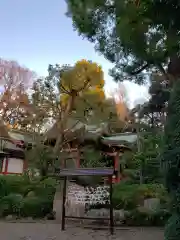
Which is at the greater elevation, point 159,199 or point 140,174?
point 140,174

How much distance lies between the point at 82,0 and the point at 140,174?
25.5ft

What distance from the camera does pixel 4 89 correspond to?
23.6m

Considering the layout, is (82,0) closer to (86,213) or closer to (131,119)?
(86,213)

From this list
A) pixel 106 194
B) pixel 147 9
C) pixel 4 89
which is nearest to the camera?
pixel 147 9

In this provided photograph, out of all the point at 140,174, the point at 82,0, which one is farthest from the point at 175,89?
the point at 140,174

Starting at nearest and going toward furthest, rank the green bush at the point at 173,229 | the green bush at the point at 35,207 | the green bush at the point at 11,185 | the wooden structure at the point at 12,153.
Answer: the green bush at the point at 173,229 < the green bush at the point at 35,207 < the green bush at the point at 11,185 < the wooden structure at the point at 12,153

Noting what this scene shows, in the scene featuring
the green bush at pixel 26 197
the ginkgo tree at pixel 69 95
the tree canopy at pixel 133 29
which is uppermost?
the ginkgo tree at pixel 69 95

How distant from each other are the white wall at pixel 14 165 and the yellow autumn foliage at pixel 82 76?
8.51 meters

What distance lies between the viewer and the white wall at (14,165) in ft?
71.6

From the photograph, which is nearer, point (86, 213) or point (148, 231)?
point (148, 231)

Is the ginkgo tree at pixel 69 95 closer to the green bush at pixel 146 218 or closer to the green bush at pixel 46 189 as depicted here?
the green bush at pixel 46 189

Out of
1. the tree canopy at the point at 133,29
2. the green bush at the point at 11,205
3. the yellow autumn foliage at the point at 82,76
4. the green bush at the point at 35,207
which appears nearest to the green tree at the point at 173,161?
the tree canopy at the point at 133,29

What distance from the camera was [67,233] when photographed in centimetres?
687

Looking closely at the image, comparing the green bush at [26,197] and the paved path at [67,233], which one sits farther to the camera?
the green bush at [26,197]
